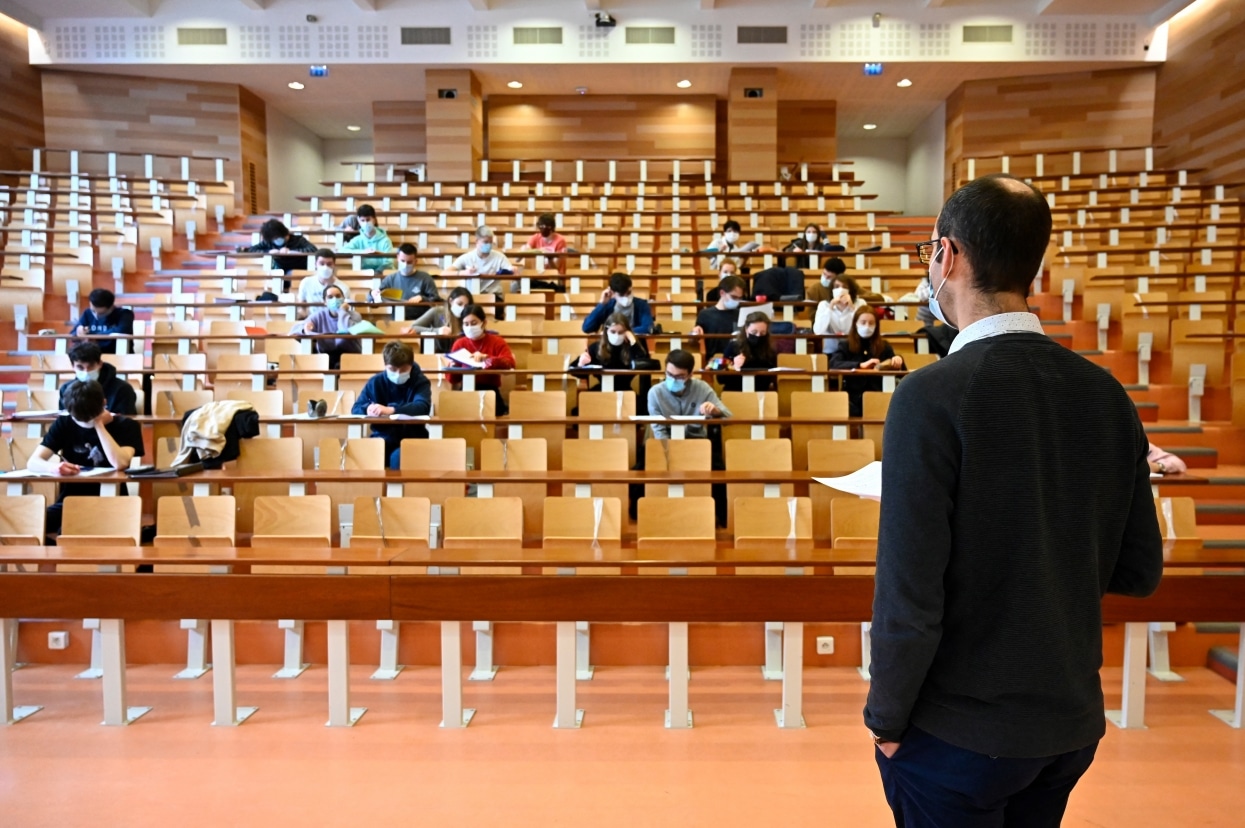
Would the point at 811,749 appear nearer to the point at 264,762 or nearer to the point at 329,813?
the point at 329,813

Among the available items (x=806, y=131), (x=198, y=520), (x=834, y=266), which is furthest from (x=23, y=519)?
(x=806, y=131)

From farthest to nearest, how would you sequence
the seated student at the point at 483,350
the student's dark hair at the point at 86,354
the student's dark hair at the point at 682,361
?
the seated student at the point at 483,350, the student's dark hair at the point at 682,361, the student's dark hair at the point at 86,354

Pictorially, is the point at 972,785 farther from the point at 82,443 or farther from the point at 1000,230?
the point at 82,443

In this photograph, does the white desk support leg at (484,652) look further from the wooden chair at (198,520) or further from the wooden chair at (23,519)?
the wooden chair at (23,519)

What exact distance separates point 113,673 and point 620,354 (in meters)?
2.66

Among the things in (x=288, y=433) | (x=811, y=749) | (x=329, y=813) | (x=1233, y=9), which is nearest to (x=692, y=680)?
(x=811, y=749)

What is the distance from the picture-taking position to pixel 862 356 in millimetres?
4418

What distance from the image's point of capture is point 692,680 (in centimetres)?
250

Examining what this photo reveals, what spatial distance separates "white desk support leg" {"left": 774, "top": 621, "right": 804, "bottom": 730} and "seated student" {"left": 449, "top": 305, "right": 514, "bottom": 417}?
227 cm

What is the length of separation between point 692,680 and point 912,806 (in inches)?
66.7

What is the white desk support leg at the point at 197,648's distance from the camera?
2.58 meters

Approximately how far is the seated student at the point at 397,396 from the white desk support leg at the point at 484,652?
4.04 ft

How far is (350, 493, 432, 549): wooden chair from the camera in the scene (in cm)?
268

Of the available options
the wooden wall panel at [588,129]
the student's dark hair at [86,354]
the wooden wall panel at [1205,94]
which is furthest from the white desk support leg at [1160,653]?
the wooden wall panel at [588,129]
